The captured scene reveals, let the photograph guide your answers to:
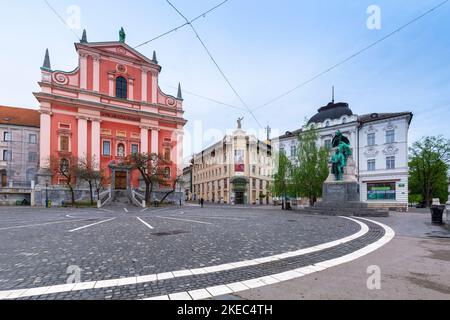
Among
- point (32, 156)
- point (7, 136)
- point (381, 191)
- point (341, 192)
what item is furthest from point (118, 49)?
point (381, 191)

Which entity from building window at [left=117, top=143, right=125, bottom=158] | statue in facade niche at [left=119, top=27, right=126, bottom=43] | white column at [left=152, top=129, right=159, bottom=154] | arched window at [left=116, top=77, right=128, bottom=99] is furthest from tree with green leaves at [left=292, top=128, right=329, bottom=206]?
statue in facade niche at [left=119, top=27, right=126, bottom=43]

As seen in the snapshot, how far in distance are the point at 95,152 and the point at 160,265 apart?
35428mm

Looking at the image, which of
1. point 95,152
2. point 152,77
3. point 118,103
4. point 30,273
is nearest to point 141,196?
point 95,152

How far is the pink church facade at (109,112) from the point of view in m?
34.1

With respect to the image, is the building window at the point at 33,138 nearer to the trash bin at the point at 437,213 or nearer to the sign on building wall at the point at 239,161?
the sign on building wall at the point at 239,161

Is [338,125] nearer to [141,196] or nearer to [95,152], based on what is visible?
[141,196]

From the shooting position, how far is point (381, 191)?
36.3 meters

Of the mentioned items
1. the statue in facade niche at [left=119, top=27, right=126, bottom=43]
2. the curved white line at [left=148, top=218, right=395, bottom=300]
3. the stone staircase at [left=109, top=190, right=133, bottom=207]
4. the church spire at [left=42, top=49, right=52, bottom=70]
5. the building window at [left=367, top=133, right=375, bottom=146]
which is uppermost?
the statue in facade niche at [left=119, top=27, right=126, bottom=43]

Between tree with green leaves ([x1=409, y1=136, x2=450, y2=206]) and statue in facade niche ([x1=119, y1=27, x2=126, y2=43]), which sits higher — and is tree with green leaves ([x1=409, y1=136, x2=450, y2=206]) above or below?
below

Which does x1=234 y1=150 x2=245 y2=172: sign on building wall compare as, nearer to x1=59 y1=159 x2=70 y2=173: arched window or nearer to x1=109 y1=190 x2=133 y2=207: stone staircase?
x1=109 y1=190 x2=133 y2=207: stone staircase

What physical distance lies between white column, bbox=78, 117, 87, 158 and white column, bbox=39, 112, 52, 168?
3621 millimetres

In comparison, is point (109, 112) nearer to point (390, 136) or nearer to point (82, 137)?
point (82, 137)

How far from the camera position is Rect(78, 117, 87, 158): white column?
35.0 m

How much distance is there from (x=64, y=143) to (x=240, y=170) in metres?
34.1
